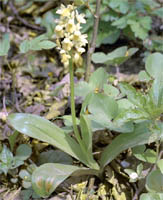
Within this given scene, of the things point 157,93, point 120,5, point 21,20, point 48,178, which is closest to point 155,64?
point 157,93

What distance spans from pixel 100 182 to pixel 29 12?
70.6 inches

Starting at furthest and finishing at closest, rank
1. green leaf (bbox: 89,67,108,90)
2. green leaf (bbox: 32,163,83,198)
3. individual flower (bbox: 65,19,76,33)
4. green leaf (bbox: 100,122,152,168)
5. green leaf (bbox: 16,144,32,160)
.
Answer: green leaf (bbox: 89,67,108,90) < green leaf (bbox: 16,144,32,160) < green leaf (bbox: 100,122,152,168) < green leaf (bbox: 32,163,83,198) < individual flower (bbox: 65,19,76,33)

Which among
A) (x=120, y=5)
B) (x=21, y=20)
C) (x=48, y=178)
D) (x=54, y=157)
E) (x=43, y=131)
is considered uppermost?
(x=120, y=5)

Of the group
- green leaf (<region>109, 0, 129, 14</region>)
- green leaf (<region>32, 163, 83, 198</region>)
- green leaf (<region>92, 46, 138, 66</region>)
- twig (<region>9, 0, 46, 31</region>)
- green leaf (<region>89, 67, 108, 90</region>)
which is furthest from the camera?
twig (<region>9, 0, 46, 31</region>)

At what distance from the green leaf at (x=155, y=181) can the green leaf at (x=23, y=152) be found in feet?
1.93

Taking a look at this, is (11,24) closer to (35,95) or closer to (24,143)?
(35,95)

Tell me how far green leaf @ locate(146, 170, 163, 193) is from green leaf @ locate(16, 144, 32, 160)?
588 mm

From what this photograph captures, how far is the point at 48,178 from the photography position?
1254 millimetres

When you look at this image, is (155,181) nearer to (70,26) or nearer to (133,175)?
(133,175)

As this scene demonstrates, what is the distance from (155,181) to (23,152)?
0.65m

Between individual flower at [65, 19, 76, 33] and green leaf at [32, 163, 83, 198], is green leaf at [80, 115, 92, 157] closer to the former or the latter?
green leaf at [32, 163, 83, 198]

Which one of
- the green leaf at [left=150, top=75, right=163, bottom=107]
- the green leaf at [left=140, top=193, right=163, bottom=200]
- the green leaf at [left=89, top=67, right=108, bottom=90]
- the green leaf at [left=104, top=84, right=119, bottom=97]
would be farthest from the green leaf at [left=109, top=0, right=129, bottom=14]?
the green leaf at [left=140, top=193, right=163, bottom=200]

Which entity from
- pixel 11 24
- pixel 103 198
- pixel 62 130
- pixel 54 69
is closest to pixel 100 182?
pixel 103 198

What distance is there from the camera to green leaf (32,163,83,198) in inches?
48.5
